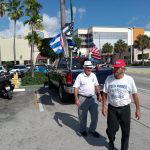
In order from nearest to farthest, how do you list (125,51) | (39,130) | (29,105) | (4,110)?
1. (39,130)
2. (4,110)
3. (29,105)
4. (125,51)

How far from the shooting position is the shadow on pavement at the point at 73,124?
241 inches

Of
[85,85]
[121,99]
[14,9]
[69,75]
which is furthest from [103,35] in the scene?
[121,99]

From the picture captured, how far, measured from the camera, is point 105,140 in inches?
247

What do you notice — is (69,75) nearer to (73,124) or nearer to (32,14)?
(73,124)

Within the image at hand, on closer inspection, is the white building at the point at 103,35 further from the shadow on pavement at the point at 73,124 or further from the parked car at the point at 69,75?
the shadow on pavement at the point at 73,124

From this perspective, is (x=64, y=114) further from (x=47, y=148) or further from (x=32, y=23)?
(x=32, y=23)

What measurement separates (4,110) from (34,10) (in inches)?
652

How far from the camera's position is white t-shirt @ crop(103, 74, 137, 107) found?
518 centimetres

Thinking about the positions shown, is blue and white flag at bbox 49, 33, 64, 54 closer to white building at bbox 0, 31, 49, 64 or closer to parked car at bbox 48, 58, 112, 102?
parked car at bbox 48, 58, 112, 102

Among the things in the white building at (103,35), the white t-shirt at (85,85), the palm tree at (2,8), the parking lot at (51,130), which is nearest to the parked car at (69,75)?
the parking lot at (51,130)

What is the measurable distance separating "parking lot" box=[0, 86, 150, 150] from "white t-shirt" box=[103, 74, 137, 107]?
1075mm

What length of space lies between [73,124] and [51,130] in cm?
81

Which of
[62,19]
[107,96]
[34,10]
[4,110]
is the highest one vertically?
[34,10]

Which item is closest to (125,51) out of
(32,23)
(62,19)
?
(32,23)
